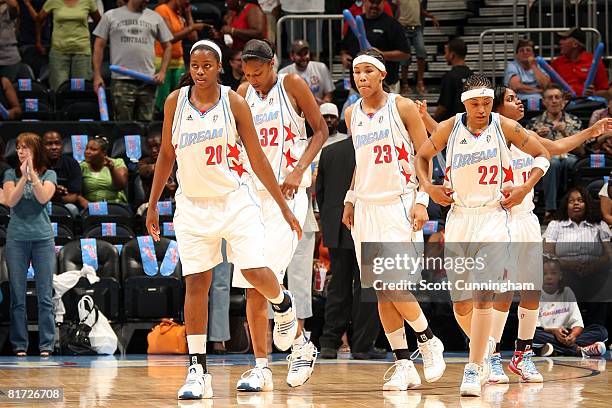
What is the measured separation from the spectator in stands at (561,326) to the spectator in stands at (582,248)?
13 cm

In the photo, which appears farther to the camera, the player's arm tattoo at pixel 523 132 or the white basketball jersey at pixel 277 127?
the white basketball jersey at pixel 277 127

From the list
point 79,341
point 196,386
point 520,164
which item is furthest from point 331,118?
point 196,386

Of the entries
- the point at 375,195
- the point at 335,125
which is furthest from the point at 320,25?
the point at 375,195

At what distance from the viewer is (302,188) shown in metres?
8.80

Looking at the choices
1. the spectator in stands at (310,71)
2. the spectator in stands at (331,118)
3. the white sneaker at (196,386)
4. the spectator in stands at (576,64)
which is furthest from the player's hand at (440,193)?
the spectator in stands at (576,64)

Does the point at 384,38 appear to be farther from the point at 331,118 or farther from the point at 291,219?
the point at 291,219

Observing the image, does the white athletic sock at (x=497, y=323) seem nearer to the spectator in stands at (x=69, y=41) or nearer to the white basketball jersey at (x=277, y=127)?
the white basketball jersey at (x=277, y=127)

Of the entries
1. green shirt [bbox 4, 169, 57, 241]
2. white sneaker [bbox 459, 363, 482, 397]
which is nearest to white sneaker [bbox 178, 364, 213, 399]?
white sneaker [bbox 459, 363, 482, 397]

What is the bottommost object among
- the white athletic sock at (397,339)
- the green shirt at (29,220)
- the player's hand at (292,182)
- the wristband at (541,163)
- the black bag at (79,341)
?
the black bag at (79,341)

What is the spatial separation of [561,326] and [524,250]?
3.19 m

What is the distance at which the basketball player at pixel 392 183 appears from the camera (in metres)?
8.73

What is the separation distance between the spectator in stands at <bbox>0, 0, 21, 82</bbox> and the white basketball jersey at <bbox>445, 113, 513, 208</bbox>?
8810mm

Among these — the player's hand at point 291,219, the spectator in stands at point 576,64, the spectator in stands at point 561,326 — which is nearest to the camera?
the player's hand at point 291,219

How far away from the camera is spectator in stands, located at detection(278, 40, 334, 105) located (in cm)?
1495
